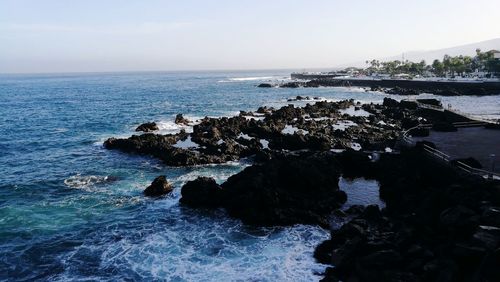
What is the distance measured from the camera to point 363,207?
2397 cm

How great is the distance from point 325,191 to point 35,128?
4975 cm

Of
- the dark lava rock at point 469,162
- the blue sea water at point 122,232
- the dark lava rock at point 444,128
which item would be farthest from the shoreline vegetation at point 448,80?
the blue sea water at point 122,232

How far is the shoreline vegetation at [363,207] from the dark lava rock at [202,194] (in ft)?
0.20

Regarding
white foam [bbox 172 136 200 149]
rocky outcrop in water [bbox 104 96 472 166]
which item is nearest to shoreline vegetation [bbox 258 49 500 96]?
rocky outcrop in water [bbox 104 96 472 166]

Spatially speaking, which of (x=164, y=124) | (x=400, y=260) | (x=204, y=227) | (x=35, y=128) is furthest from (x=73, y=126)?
(x=400, y=260)

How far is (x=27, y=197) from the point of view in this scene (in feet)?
93.4

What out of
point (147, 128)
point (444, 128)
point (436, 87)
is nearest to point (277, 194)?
point (444, 128)

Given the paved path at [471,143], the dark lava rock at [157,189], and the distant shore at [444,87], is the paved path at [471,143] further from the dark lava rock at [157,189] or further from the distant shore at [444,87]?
the distant shore at [444,87]

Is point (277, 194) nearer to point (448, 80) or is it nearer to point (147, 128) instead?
point (147, 128)

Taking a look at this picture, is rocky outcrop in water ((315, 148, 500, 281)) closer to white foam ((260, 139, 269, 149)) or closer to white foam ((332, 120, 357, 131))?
white foam ((260, 139, 269, 149))

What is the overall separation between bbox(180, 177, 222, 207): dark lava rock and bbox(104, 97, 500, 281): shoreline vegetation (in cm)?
6

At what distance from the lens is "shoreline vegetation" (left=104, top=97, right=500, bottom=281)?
14812 millimetres

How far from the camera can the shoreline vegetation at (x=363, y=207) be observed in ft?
48.6

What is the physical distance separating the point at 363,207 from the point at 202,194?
9349 mm
